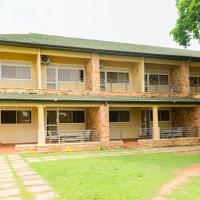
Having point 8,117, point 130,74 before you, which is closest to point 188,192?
point 8,117

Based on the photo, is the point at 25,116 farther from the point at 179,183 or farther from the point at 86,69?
the point at 179,183

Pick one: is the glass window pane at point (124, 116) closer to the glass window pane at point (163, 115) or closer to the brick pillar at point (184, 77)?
the glass window pane at point (163, 115)

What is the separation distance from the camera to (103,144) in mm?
17859

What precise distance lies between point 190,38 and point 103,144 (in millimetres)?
9243

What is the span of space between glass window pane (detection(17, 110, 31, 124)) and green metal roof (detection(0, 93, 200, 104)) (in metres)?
2.46

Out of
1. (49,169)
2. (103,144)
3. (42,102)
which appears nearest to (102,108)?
(103,144)

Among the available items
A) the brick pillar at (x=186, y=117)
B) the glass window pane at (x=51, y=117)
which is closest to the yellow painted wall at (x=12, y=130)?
the glass window pane at (x=51, y=117)

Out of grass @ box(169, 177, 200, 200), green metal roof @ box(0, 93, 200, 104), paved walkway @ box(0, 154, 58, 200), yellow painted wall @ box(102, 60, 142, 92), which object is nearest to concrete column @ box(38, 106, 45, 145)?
green metal roof @ box(0, 93, 200, 104)

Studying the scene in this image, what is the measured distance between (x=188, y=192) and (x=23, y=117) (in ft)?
47.7

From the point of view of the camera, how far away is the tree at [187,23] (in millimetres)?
16944

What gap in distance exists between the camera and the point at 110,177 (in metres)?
8.87

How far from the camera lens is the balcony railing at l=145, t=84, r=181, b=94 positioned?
23.0m

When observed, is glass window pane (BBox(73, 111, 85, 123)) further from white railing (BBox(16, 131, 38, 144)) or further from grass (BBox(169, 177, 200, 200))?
grass (BBox(169, 177, 200, 200))

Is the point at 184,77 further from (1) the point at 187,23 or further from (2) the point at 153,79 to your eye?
(1) the point at 187,23
